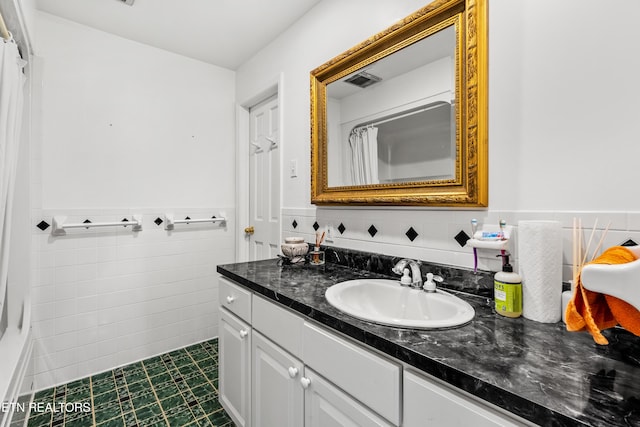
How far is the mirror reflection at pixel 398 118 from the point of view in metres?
1.24

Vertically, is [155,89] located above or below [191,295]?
above

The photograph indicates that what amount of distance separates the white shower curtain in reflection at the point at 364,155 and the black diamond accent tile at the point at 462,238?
0.47m

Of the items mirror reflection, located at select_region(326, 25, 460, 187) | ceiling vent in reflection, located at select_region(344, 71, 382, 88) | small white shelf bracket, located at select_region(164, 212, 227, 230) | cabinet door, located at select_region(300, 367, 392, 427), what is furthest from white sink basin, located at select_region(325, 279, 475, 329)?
small white shelf bracket, located at select_region(164, 212, 227, 230)

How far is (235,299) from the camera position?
4.96 ft

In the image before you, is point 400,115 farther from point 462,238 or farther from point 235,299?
point 235,299

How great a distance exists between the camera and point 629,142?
840 mm

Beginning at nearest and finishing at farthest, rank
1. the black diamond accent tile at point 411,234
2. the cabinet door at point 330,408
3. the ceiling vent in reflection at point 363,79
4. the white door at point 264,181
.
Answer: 1. the cabinet door at point 330,408
2. the black diamond accent tile at point 411,234
3. the ceiling vent in reflection at point 363,79
4. the white door at point 264,181

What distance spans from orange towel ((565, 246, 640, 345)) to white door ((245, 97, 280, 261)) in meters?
1.83

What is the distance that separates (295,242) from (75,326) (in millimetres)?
1631

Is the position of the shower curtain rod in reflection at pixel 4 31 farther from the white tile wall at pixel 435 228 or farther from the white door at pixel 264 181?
the white tile wall at pixel 435 228

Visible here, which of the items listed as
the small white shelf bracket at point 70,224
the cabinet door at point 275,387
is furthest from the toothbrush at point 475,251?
the small white shelf bracket at point 70,224

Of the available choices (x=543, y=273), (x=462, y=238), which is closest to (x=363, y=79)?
(x=462, y=238)

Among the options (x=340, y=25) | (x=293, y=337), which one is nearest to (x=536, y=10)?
(x=340, y=25)

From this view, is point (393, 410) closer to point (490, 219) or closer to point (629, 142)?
point (490, 219)
